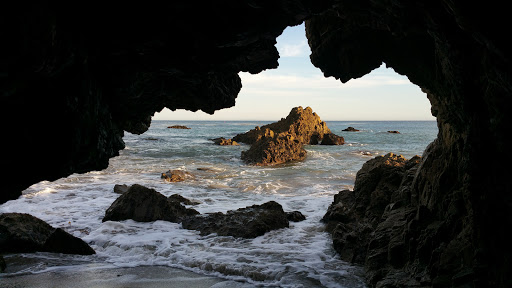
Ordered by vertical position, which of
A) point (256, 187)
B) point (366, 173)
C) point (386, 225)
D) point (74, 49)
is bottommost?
point (256, 187)

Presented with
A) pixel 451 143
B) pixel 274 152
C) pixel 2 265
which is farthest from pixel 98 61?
pixel 274 152

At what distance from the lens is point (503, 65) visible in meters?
2.80

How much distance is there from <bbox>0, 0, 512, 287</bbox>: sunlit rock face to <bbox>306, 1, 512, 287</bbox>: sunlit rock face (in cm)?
2

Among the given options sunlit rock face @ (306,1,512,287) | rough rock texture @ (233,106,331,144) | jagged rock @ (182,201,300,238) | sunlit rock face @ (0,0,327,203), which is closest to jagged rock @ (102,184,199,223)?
jagged rock @ (182,201,300,238)

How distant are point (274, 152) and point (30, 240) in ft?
50.9

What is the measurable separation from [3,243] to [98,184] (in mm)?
7363

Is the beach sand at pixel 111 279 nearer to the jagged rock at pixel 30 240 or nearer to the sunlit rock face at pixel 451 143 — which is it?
the jagged rock at pixel 30 240

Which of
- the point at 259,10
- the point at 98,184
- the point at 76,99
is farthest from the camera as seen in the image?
the point at 98,184

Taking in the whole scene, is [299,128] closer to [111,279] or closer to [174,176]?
[174,176]

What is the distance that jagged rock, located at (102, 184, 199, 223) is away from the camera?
8.23 metres

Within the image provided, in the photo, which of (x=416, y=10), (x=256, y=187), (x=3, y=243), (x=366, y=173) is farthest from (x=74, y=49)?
(x=256, y=187)

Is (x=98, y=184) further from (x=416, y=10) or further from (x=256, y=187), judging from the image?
(x=416, y=10)

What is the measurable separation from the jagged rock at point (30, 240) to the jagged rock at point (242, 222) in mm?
2393

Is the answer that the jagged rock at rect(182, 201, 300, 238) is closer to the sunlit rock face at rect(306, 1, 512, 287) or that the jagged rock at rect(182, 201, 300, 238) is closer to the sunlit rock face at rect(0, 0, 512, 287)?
the sunlit rock face at rect(306, 1, 512, 287)
